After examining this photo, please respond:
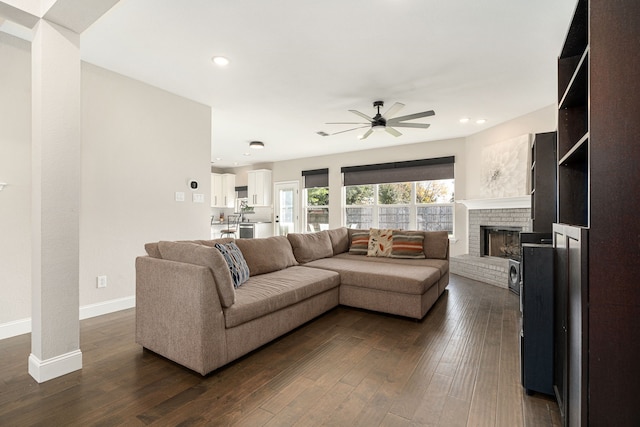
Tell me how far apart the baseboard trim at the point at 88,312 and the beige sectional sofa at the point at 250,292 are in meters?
1.20

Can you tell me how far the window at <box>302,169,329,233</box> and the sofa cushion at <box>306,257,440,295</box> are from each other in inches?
162

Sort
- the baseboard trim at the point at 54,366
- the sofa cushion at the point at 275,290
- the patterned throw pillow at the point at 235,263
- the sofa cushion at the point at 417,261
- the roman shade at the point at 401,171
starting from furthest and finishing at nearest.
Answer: the roman shade at the point at 401,171, the sofa cushion at the point at 417,261, the patterned throw pillow at the point at 235,263, the sofa cushion at the point at 275,290, the baseboard trim at the point at 54,366

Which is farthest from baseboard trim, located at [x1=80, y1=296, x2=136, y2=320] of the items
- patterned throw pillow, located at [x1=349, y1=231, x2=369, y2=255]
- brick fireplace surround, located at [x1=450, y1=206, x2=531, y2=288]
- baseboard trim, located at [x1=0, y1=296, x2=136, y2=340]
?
brick fireplace surround, located at [x1=450, y1=206, x2=531, y2=288]

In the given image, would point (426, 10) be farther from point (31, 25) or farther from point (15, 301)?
point (15, 301)

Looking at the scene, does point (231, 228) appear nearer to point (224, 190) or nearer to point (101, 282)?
point (224, 190)

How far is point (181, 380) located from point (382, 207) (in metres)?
5.74

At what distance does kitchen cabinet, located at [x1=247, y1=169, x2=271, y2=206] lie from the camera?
8.69 meters

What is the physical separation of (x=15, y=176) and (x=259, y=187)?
6.16 meters

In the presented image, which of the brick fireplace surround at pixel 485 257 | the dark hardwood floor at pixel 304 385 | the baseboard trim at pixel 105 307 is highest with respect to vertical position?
the brick fireplace surround at pixel 485 257

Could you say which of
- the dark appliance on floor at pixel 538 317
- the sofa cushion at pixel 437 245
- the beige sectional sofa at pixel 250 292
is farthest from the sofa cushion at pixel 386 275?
the dark appliance on floor at pixel 538 317

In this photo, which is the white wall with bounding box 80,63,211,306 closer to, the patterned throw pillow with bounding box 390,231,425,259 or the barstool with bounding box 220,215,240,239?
the patterned throw pillow with bounding box 390,231,425,259

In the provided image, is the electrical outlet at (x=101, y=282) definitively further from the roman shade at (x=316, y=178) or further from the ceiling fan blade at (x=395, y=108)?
the roman shade at (x=316, y=178)

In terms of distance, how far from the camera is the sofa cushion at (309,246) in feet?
13.0

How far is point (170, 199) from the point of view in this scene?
3.86 metres
